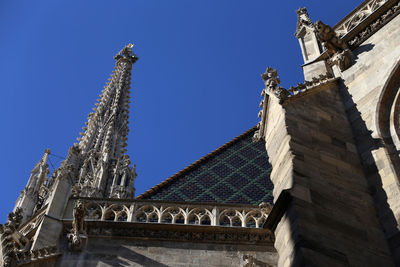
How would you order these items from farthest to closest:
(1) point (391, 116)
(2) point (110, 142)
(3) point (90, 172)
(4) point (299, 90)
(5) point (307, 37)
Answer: (2) point (110, 142) → (3) point (90, 172) → (5) point (307, 37) → (4) point (299, 90) → (1) point (391, 116)

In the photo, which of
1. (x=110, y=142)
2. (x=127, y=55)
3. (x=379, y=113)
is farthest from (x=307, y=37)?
(x=127, y=55)

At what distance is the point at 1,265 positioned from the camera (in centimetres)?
679

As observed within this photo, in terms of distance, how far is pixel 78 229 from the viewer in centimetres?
755

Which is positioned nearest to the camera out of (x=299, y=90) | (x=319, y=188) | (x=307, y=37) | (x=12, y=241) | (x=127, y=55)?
(x=319, y=188)

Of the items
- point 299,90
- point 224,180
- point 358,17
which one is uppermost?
point 358,17

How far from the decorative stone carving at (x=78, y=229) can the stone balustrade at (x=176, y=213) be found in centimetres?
19

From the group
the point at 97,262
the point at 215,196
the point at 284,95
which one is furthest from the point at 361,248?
the point at 215,196

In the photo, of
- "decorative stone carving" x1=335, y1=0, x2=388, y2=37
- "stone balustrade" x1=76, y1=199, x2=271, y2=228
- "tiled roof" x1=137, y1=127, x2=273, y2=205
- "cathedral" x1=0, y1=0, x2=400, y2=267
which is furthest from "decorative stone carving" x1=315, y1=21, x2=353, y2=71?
"tiled roof" x1=137, y1=127, x2=273, y2=205

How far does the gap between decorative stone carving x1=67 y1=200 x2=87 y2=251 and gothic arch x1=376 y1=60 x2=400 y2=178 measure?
386 cm

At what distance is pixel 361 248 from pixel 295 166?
0.98 meters

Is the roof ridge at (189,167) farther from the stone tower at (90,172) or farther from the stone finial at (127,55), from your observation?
the stone finial at (127,55)

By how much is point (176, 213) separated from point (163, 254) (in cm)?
88

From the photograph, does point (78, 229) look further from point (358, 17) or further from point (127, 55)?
point (127, 55)

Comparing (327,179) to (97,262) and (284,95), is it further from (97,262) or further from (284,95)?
(97,262)
